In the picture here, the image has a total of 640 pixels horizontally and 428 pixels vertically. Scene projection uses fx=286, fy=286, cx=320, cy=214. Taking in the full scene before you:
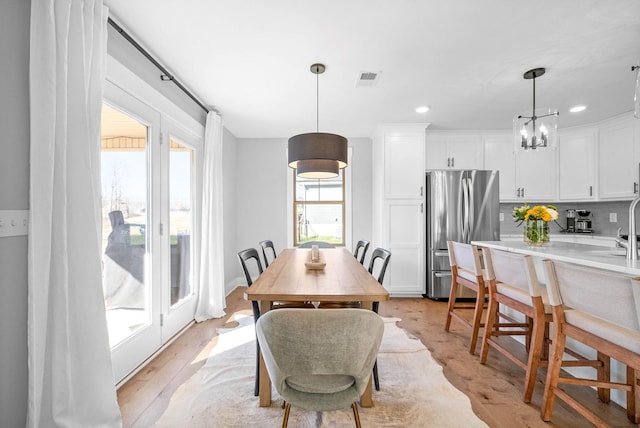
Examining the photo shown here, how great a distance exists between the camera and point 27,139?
135 centimetres

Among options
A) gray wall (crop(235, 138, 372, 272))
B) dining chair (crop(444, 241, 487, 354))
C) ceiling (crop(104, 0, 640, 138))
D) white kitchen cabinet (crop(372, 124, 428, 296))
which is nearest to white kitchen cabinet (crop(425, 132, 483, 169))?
white kitchen cabinet (crop(372, 124, 428, 296))

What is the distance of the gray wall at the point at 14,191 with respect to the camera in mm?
1264

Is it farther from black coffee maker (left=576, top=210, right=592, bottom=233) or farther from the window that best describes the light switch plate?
black coffee maker (left=576, top=210, right=592, bottom=233)

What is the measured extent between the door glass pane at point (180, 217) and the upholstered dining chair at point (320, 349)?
2.08 metres

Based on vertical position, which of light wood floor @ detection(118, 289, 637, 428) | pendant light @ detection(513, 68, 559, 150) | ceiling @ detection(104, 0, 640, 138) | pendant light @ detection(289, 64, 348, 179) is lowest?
light wood floor @ detection(118, 289, 637, 428)

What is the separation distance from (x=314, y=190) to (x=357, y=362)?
392 cm

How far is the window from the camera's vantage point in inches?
193

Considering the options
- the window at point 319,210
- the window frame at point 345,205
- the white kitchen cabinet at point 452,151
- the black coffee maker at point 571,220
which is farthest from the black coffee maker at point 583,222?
the window at point 319,210

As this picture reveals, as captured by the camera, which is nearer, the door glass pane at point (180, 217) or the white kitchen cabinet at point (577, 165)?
the door glass pane at point (180, 217)

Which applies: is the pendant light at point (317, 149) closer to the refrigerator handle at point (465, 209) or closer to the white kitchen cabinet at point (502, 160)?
the refrigerator handle at point (465, 209)

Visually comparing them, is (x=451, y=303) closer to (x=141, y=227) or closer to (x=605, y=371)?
(x=605, y=371)

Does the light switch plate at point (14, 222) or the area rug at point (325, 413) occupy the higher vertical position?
the light switch plate at point (14, 222)

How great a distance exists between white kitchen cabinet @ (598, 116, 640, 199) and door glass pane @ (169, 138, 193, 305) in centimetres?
556

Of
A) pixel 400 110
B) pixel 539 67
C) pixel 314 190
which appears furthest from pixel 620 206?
pixel 314 190
